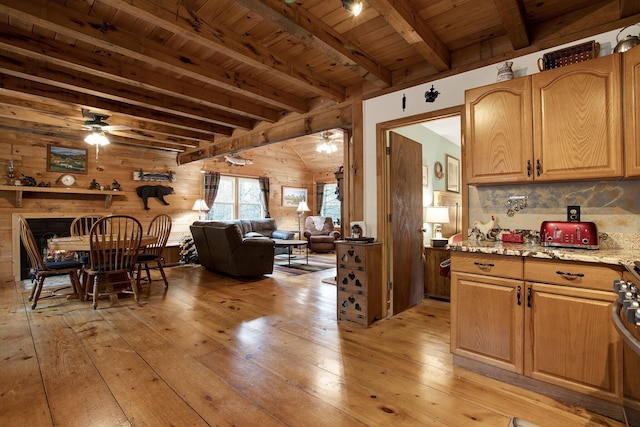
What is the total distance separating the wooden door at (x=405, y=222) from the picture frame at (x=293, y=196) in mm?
5838

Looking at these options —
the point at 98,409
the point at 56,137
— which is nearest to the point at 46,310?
the point at 98,409

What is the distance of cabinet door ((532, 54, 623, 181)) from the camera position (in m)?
1.81

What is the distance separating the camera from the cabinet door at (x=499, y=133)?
6.89 feet

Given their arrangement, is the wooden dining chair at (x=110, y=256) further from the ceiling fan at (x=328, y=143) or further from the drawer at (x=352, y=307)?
the ceiling fan at (x=328, y=143)

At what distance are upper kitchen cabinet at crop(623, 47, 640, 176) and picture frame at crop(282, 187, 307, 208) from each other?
26.1 ft

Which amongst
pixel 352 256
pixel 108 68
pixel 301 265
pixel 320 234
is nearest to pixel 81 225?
pixel 108 68

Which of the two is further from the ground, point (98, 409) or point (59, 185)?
point (59, 185)

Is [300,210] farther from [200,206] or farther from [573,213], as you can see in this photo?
[573,213]

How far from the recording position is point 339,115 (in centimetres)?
374

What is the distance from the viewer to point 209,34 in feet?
7.63

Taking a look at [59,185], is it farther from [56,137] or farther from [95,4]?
[95,4]

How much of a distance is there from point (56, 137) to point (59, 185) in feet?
2.81

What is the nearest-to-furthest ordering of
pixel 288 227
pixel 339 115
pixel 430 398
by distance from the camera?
1. pixel 430 398
2. pixel 339 115
3. pixel 288 227

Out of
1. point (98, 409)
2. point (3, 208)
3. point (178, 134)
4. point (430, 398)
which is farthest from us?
point (178, 134)
